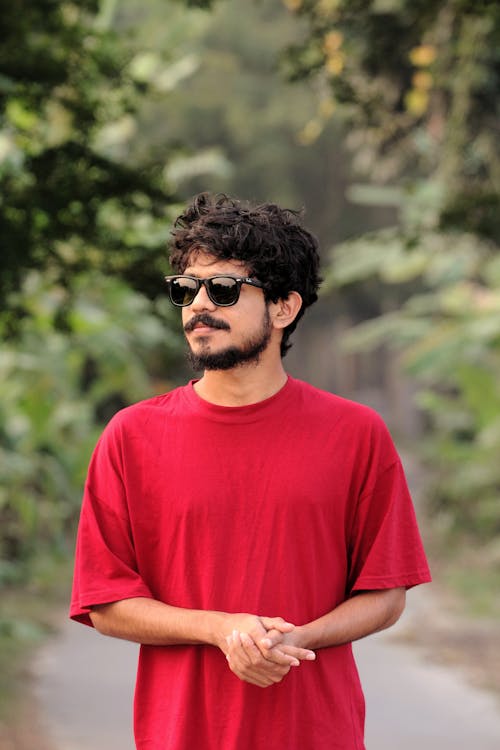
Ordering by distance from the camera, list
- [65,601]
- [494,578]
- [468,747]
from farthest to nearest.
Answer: [494,578]
[65,601]
[468,747]

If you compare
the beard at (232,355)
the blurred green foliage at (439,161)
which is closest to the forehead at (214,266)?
the beard at (232,355)

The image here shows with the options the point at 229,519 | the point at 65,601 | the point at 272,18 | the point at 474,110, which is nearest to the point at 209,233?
the point at 229,519

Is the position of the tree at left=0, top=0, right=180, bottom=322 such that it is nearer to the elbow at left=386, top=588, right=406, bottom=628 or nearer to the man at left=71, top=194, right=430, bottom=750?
the man at left=71, top=194, right=430, bottom=750

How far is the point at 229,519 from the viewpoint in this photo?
2.92 metres

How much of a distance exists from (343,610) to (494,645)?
9.06 meters

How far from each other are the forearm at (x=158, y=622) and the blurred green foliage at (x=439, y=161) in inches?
139

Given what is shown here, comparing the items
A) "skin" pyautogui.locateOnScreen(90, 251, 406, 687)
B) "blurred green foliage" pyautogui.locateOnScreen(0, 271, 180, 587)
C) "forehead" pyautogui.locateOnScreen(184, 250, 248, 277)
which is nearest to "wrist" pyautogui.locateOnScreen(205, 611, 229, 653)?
"skin" pyautogui.locateOnScreen(90, 251, 406, 687)

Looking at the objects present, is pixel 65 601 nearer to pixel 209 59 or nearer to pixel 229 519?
pixel 229 519

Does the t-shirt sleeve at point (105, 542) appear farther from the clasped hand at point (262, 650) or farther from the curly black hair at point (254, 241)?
the curly black hair at point (254, 241)

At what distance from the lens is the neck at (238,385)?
3.01 metres

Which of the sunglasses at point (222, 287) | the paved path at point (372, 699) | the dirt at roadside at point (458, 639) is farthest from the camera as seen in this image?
the dirt at roadside at point (458, 639)

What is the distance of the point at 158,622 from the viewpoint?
2.88 metres

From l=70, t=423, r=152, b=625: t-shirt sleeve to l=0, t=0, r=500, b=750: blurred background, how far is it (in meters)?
3.02

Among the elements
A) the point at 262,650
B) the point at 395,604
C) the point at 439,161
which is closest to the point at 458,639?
the point at 439,161
